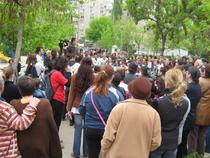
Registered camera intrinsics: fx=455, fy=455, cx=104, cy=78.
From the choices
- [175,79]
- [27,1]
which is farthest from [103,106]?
[27,1]

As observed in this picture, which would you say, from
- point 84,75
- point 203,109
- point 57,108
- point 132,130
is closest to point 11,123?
point 132,130

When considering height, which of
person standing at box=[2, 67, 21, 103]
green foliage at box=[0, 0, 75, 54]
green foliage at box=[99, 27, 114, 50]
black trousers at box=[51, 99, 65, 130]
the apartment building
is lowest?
green foliage at box=[99, 27, 114, 50]

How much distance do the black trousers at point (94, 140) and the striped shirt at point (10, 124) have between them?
193 cm

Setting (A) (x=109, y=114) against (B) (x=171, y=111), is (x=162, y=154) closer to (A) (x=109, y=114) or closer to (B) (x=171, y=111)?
(B) (x=171, y=111)

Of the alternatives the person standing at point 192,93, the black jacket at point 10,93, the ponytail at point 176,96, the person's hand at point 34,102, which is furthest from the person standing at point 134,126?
the person standing at point 192,93

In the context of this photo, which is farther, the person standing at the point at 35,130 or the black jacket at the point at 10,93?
the black jacket at the point at 10,93

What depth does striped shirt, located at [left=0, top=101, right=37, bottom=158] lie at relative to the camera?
459 centimetres

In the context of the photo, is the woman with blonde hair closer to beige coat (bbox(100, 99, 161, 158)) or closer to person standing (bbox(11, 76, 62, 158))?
beige coat (bbox(100, 99, 161, 158))

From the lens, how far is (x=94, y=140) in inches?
262

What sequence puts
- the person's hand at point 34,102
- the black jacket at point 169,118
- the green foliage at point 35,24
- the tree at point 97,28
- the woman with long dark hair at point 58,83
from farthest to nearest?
the tree at point 97,28 < the green foliage at point 35,24 < the woman with long dark hair at point 58,83 < the black jacket at point 169,118 < the person's hand at point 34,102

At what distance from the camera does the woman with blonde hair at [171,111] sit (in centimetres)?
601

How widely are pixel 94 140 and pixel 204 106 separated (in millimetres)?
2425

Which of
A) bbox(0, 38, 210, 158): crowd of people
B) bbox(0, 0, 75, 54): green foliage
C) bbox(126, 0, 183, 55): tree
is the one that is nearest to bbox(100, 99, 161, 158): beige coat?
bbox(0, 38, 210, 158): crowd of people

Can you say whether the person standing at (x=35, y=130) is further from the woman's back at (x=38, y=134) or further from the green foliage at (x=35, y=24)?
the green foliage at (x=35, y=24)
